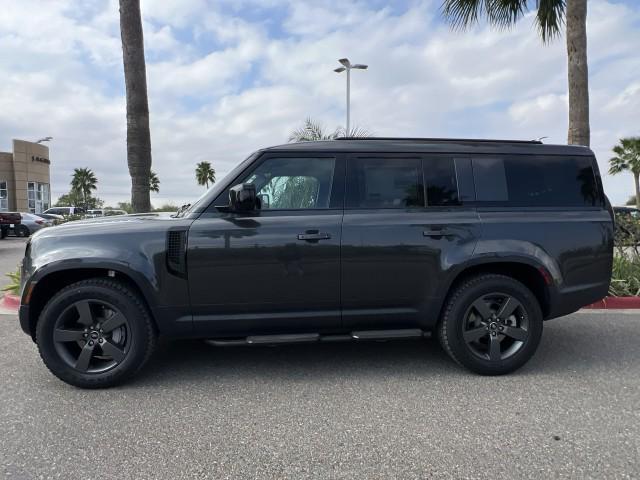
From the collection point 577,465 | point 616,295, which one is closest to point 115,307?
point 577,465

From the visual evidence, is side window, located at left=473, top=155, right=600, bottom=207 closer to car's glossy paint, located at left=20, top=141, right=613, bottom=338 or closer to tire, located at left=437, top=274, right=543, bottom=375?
car's glossy paint, located at left=20, top=141, right=613, bottom=338

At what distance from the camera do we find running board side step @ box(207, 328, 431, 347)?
3584 millimetres

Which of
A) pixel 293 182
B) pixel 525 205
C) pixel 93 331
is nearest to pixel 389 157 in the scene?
pixel 293 182

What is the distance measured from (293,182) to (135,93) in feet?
16.7

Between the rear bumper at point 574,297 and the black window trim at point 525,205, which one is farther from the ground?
the black window trim at point 525,205

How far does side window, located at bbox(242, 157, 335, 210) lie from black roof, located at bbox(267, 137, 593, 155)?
122 mm

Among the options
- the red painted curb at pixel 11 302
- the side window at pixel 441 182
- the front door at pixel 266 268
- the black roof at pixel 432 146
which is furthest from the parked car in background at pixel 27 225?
the side window at pixel 441 182

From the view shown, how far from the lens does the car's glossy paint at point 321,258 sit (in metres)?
3.50

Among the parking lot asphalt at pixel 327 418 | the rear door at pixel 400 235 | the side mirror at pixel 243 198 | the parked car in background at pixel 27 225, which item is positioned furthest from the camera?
the parked car in background at pixel 27 225

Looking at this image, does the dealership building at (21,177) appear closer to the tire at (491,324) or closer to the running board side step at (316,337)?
the running board side step at (316,337)

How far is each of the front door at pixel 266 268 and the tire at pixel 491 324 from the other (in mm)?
960

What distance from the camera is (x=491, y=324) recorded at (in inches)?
149

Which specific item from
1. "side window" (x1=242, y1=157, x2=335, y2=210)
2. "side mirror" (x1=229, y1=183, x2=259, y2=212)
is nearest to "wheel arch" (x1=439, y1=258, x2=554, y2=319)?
"side window" (x1=242, y1=157, x2=335, y2=210)

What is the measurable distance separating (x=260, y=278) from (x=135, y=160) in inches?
203
